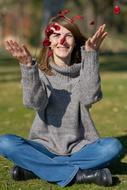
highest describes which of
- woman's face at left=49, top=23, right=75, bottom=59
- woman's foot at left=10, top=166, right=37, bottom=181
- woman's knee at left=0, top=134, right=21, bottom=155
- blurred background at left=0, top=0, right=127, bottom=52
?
woman's face at left=49, top=23, right=75, bottom=59

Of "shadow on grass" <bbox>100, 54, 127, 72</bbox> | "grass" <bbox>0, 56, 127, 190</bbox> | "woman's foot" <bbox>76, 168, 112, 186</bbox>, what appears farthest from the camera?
"shadow on grass" <bbox>100, 54, 127, 72</bbox>

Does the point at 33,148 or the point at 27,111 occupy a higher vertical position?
the point at 33,148

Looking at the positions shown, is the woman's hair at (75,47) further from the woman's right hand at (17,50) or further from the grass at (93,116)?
the grass at (93,116)

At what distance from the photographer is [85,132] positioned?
5.53 metres

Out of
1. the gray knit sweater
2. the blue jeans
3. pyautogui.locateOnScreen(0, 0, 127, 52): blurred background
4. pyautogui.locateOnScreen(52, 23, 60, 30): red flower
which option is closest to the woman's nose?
pyautogui.locateOnScreen(52, 23, 60, 30): red flower

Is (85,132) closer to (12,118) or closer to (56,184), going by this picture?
(56,184)

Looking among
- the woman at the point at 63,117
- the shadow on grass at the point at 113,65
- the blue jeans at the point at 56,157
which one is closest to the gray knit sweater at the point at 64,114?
the woman at the point at 63,117

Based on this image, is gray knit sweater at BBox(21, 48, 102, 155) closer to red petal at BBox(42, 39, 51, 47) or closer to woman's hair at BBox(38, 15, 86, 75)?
woman's hair at BBox(38, 15, 86, 75)

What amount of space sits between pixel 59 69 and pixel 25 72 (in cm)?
46

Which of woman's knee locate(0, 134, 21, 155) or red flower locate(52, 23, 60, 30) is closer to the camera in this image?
woman's knee locate(0, 134, 21, 155)

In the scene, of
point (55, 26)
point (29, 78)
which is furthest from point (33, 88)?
point (55, 26)

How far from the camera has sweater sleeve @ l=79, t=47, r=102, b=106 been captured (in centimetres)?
521

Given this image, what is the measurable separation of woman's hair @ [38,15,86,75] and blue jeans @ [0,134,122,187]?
687mm

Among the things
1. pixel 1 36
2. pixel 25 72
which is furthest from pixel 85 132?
pixel 1 36
